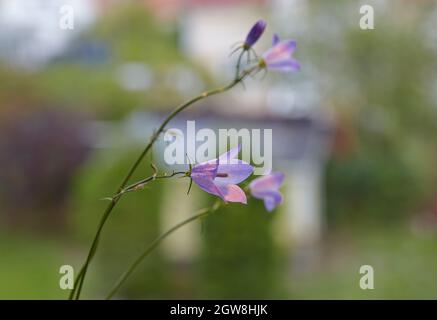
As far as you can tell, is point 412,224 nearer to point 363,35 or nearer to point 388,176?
point 388,176

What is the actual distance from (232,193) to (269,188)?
14 centimetres

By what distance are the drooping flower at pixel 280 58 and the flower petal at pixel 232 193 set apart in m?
0.15

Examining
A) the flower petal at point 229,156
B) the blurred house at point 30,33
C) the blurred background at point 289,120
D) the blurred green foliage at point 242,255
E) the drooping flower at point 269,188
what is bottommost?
the flower petal at point 229,156

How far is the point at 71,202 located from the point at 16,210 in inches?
18.2

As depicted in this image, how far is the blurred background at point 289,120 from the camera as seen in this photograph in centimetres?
481

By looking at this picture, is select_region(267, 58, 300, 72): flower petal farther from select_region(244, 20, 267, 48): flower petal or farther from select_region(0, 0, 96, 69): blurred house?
select_region(0, 0, 96, 69): blurred house

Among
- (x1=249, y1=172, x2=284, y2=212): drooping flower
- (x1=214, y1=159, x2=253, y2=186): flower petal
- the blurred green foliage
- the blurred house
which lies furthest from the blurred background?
(x1=214, y1=159, x2=253, y2=186): flower petal

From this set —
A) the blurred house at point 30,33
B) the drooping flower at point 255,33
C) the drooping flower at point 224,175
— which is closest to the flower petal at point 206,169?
the drooping flower at point 224,175

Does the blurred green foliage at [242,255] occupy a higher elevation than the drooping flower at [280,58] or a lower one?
higher

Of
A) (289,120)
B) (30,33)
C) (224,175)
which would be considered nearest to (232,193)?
(224,175)

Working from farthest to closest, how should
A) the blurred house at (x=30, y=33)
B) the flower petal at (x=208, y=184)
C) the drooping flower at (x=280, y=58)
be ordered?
1. the blurred house at (x=30, y=33)
2. the drooping flower at (x=280, y=58)
3. the flower petal at (x=208, y=184)

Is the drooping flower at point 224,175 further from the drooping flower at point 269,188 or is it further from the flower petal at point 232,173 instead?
the drooping flower at point 269,188

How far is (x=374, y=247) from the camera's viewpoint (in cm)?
483

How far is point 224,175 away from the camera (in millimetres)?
473
